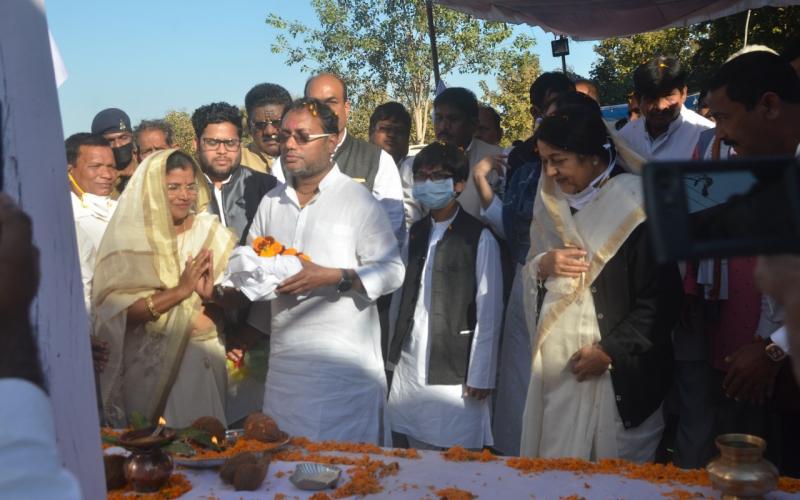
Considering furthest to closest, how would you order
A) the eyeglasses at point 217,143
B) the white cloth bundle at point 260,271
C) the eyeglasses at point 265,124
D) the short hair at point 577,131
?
1. the eyeglasses at point 265,124
2. the eyeglasses at point 217,143
3. the white cloth bundle at point 260,271
4. the short hair at point 577,131

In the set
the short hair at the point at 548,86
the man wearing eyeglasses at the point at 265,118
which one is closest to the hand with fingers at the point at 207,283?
the man wearing eyeglasses at the point at 265,118

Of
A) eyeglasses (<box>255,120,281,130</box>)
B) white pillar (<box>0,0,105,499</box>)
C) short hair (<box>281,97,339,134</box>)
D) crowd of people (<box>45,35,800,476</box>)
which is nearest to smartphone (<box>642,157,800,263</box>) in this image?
white pillar (<box>0,0,105,499</box>)

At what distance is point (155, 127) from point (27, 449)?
4655mm

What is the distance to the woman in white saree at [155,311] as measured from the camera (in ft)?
12.6

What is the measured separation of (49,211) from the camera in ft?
5.77

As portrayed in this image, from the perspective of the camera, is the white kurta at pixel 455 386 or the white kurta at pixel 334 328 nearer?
the white kurta at pixel 334 328

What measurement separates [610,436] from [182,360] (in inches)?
76.8

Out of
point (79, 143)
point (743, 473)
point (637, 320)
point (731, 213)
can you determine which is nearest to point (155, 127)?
point (79, 143)

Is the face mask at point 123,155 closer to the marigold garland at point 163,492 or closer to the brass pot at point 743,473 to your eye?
the marigold garland at point 163,492

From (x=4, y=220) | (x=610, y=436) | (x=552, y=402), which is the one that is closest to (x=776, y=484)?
(x=610, y=436)

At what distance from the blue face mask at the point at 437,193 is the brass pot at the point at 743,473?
2162mm

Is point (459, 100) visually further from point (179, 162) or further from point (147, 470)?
point (147, 470)

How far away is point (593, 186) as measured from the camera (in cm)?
337

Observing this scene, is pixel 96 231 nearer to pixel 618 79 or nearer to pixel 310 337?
pixel 310 337
